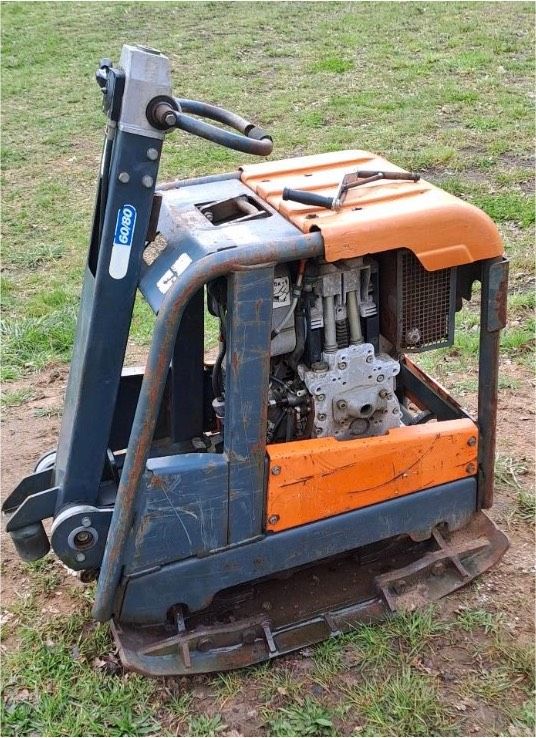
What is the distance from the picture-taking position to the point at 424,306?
10.1 feet

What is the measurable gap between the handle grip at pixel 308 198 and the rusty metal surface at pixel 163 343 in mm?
196

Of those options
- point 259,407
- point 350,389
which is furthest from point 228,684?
point 350,389

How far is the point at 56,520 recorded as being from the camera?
2896 millimetres

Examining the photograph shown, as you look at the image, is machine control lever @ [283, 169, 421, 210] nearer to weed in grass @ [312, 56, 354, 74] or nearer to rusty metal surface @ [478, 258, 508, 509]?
rusty metal surface @ [478, 258, 508, 509]

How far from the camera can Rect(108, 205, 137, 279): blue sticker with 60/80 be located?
8.75 feet

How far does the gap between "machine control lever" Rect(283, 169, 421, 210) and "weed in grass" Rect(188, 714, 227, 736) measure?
1.83 m

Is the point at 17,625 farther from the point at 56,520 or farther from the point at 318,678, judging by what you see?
the point at 318,678

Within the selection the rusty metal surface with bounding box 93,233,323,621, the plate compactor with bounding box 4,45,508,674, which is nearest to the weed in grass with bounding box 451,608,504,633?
the plate compactor with bounding box 4,45,508,674

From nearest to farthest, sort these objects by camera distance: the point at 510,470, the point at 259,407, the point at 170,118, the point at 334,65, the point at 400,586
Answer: the point at 170,118 → the point at 259,407 → the point at 400,586 → the point at 510,470 → the point at 334,65

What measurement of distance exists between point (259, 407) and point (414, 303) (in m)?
0.72

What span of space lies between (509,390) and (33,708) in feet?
9.62

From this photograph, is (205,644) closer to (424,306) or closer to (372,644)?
(372,644)

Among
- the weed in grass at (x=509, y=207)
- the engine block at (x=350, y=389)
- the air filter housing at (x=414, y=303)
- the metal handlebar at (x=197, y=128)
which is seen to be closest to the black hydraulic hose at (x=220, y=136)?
the metal handlebar at (x=197, y=128)

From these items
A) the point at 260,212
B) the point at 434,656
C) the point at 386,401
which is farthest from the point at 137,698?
the point at 260,212
